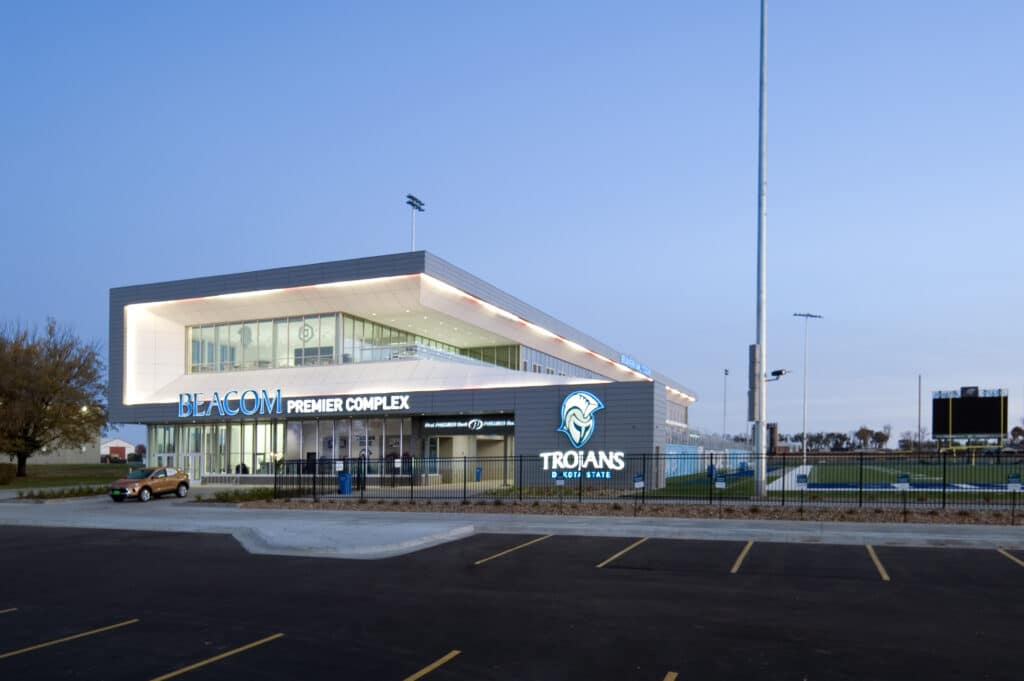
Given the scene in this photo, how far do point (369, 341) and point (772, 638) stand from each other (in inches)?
1785

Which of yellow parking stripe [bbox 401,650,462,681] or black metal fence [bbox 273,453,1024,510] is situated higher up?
yellow parking stripe [bbox 401,650,462,681]

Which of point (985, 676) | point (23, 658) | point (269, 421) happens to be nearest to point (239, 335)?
point (269, 421)

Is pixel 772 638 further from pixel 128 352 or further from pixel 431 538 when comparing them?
pixel 128 352

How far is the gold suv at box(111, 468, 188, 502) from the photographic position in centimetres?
3856

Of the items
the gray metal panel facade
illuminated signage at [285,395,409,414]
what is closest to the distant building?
illuminated signage at [285,395,409,414]

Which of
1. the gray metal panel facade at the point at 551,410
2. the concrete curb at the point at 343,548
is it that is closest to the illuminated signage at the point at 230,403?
the gray metal panel facade at the point at 551,410

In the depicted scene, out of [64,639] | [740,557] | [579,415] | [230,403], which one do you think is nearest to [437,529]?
[740,557]

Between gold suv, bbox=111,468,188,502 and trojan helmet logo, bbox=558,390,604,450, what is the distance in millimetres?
19235

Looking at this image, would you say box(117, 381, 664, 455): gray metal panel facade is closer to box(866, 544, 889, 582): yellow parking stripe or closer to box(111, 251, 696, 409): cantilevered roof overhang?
box(111, 251, 696, 409): cantilevered roof overhang

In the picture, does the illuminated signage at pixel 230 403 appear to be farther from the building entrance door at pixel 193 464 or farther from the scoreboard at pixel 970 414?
the scoreboard at pixel 970 414

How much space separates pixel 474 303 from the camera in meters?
52.8

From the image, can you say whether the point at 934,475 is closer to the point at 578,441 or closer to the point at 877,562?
the point at 578,441

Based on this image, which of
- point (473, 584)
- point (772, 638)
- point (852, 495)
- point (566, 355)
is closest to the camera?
point (772, 638)

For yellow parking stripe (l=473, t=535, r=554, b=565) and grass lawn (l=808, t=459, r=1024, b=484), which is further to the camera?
grass lawn (l=808, t=459, r=1024, b=484)
